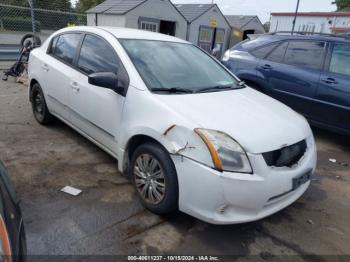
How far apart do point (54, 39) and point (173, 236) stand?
3.39 meters

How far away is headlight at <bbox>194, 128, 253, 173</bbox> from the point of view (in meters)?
2.35

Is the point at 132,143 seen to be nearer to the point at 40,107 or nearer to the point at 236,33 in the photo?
the point at 40,107

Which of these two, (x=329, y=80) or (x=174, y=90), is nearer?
(x=174, y=90)

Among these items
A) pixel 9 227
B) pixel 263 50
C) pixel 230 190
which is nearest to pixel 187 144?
pixel 230 190

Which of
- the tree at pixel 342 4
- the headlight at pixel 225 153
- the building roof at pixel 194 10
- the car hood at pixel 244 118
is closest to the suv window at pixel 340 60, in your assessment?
the car hood at pixel 244 118

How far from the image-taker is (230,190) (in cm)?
234

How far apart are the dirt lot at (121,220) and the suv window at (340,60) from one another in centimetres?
176

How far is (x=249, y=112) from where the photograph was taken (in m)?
2.88

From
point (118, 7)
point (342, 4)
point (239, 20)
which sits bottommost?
point (118, 7)

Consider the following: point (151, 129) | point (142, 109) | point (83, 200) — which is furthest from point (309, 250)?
point (83, 200)

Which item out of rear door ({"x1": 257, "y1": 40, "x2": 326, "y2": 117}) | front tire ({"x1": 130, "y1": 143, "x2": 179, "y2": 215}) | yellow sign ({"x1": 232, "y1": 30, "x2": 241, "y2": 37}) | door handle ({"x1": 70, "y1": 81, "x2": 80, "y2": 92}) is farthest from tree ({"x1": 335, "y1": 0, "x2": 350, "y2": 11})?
front tire ({"x1": 130, "y1": 143, "x2": 179, "y2": 215})

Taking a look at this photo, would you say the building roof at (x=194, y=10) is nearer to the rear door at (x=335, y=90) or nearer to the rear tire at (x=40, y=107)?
the rear door at (x=335, y=90)

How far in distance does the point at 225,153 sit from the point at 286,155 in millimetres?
614

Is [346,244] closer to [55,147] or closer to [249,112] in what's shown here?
[249,112]
